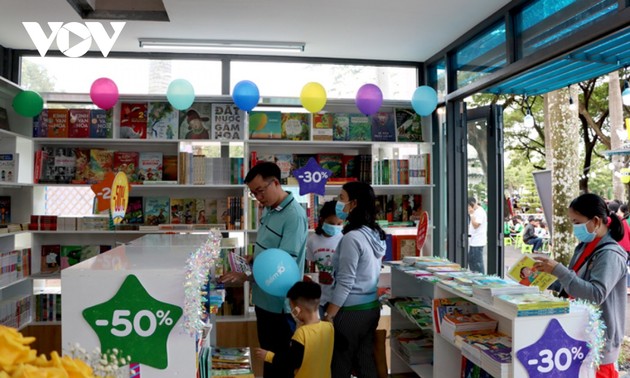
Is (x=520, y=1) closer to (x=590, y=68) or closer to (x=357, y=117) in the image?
(x=590, y=68)

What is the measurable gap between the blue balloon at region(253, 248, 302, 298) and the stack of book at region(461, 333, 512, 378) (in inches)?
36.3

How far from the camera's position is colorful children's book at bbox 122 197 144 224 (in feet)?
16.8

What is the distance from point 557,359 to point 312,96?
303 cm

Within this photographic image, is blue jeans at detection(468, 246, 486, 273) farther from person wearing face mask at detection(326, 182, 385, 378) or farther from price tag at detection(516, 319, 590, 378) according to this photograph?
price tag at detection(516, 319, 590, 378)

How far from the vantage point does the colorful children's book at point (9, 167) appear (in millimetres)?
4477

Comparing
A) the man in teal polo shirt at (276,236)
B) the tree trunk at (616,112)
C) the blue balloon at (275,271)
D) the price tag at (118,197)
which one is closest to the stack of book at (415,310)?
the man in teal polo shirt at (276,236)

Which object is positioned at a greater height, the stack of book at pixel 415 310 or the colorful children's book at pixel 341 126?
the colorful children's book at pixel 341 126

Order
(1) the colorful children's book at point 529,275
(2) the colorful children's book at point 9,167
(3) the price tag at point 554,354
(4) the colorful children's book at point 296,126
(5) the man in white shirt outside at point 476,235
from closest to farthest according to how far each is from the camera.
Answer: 1. (3) the price tag at point 554,354
2. (1) the colorful children's book at point 529,275
3. (2) the colorful children's book at point 9,167
4. (5) the man in white shirt outside at point 476,235
5. (4) the colorful children's book at point 296,126

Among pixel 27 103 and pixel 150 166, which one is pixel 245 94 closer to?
pixel 150 166

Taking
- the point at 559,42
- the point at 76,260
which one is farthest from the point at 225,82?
the point at 559,42

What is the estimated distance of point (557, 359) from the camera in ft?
7.11

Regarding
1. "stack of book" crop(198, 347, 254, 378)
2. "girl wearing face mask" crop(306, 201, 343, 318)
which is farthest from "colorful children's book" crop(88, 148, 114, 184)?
"stack of book" crop(198, 347, 254, 378)

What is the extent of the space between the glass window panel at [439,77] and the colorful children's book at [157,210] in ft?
9.56

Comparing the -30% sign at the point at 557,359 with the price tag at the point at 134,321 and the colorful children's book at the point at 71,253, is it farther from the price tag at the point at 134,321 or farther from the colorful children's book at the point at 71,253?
the colorful children's book at the point at 71,253
